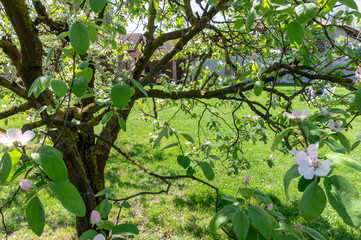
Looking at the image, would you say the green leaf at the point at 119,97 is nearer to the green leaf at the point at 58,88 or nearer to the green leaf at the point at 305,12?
the green leaf at the point at 58,88

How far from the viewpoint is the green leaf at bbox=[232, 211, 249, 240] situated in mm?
629

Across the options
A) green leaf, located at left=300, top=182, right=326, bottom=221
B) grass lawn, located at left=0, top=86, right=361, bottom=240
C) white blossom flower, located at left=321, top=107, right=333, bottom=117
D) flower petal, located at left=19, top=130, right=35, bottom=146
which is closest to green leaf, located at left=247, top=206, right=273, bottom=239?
green leaf, located at left=300, top=182, right=326, bottom=221

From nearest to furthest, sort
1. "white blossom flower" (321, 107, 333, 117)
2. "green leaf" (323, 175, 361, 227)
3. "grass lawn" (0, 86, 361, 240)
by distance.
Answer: "green leaf" (323, 175, 361, 227) → "white blossom flower" (321, 107, 333, 117) → "grass lawn" (0, 86, 361, 240)

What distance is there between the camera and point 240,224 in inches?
25.6

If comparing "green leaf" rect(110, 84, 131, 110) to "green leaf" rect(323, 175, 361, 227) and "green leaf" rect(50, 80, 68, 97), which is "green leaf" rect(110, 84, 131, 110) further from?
"green leaf" rect(323, 175, 361, 227)

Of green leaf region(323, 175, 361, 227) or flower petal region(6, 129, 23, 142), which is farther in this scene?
flower petal region(6, 129, 23, 142)

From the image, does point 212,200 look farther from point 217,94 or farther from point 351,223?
point 351,223

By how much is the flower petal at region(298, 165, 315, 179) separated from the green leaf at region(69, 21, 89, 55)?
0.55 metres

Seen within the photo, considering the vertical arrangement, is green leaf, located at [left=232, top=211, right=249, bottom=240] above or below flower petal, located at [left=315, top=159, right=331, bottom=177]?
below

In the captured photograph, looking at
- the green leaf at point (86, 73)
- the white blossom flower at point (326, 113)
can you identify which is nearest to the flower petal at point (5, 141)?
the green leaf at point (86, 73)

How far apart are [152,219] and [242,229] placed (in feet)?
9.33

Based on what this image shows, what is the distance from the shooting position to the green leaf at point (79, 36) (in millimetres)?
629

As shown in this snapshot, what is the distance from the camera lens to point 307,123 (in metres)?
0.62

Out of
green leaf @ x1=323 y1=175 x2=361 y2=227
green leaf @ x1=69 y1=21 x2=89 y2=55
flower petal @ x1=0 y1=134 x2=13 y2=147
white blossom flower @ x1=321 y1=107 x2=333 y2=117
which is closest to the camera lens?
green leaf @ x1=323 y1=175 x2=361 y2=227
